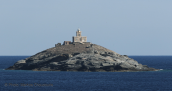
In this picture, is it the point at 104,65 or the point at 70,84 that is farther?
the point at 104,65

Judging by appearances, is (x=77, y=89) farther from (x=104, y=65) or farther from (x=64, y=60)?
(x=64, y=60)

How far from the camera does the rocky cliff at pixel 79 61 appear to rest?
11319 cm

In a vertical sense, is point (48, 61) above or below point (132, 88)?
above

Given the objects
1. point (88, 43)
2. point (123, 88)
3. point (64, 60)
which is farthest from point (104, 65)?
point (123, 88)

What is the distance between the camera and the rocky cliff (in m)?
113

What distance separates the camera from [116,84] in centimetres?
8200

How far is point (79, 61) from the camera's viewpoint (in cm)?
11388

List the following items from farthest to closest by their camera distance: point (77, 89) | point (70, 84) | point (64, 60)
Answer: point (64, 60)
point (70, 84)
point (77, 89)

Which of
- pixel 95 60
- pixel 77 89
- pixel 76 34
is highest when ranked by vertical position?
pixel 76 34

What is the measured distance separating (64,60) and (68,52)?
957 cm

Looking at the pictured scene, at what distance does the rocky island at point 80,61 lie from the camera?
372 ft

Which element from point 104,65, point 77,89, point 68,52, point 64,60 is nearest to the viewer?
point 77,89

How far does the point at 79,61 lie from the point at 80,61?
1.35 feet

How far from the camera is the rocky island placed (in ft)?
372
